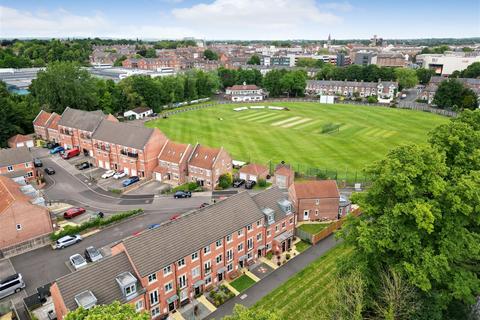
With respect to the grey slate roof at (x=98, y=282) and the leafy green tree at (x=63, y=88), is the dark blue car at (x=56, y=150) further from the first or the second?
the grey slate roof at (x=98, y=282)

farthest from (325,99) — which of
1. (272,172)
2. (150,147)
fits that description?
(150,147)

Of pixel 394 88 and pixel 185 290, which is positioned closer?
pixel 185 290

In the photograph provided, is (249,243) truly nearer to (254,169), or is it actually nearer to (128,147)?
(254,169)

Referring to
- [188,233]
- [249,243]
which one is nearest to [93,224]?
[188,233]

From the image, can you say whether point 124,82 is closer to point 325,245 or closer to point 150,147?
point 150,147

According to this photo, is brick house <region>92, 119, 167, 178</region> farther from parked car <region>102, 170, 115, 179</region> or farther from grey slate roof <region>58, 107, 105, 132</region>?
grey slate roof <region>58, 107, 105, 132</region>

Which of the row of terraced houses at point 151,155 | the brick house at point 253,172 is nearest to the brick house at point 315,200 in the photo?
the brick house at point 253,172

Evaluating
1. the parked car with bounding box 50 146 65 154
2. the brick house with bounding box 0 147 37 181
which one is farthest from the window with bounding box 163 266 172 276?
the parked car with bounding box 50 146 65 154
